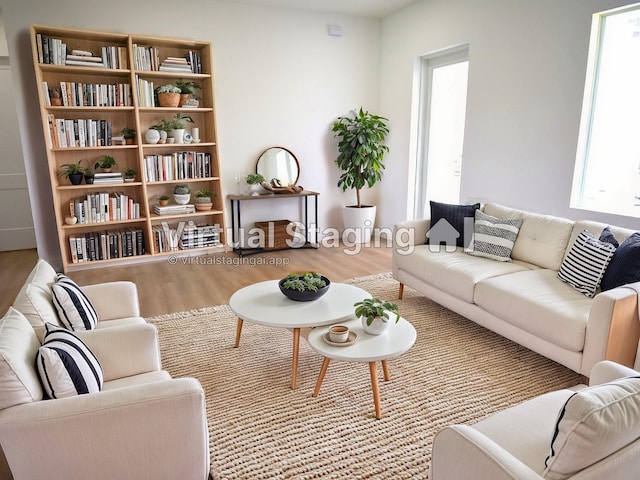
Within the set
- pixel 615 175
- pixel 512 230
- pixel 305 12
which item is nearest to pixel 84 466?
pixel 512 230

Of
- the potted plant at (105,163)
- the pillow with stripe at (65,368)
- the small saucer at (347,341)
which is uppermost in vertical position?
the potted plant at (105,163)

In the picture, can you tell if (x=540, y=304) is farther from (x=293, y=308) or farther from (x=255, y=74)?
(x=255, y=74)

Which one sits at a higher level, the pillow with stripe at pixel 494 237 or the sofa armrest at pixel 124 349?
the pillow with stripe at pixel 494 237

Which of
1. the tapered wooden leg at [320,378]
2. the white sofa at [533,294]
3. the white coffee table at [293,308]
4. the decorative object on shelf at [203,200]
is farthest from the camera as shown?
the decorative object on shelf at [203,200]

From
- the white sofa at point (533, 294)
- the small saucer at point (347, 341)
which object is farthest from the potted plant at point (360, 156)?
the small saucer at point (347, 341)

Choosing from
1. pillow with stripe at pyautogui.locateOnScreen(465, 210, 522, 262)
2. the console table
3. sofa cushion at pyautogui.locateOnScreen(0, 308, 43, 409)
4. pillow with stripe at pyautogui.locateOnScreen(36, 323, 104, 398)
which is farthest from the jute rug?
the console table

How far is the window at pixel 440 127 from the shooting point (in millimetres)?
4785

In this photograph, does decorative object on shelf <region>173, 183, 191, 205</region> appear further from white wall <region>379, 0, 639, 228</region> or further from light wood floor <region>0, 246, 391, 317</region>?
white wall <region>379, 0, 639, 228</region>

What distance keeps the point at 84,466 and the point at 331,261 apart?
359 cm

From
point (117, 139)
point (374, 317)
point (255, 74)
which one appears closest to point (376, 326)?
point (374, 317)

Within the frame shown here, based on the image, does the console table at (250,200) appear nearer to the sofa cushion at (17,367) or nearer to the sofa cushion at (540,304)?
the sofa cushion at (540,304)

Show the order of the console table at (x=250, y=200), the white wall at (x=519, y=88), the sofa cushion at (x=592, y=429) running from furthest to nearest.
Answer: the console table at (x=250, y=200), the white wall at (x=519, y=88), the sofa cushion at (x=592, y=429)

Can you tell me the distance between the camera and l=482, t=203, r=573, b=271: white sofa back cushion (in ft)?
9.85

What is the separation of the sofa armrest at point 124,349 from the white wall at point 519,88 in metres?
3.27
